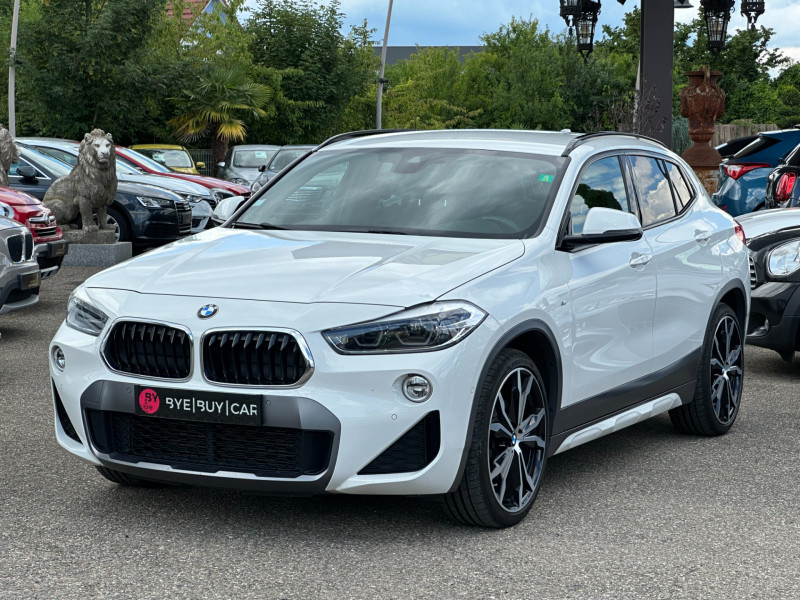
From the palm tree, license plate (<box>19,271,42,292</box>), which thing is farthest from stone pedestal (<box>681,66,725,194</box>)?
the palm tree

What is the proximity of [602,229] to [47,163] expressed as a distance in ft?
44.4

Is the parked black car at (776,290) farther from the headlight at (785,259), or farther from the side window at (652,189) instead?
the side window at (652,189)

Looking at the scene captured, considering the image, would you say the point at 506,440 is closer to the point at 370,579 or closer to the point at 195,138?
the point at 370,579

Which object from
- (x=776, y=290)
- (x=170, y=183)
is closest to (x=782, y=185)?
(x=776, y=290)

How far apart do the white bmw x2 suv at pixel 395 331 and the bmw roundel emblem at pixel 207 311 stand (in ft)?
0.04

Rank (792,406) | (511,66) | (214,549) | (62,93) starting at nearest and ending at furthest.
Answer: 1. (214,549)
2. (792,406)
3. (62,93)
4. (511,66)

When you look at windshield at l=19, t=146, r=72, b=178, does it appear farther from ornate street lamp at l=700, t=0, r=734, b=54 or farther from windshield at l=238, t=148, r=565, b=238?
windshield at l=238, t=148, r=565, b=238

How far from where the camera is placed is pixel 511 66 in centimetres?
6066

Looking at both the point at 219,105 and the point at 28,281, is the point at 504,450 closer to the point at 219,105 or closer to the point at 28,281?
the point at 28,281

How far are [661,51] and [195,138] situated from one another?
25723 millimetres

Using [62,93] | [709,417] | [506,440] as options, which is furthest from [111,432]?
[62,93]

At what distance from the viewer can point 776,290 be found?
8.81 meters

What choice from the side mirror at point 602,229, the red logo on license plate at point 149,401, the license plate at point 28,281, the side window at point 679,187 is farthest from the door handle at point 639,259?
the license plate at point 28,281

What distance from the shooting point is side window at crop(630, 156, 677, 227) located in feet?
21.1
